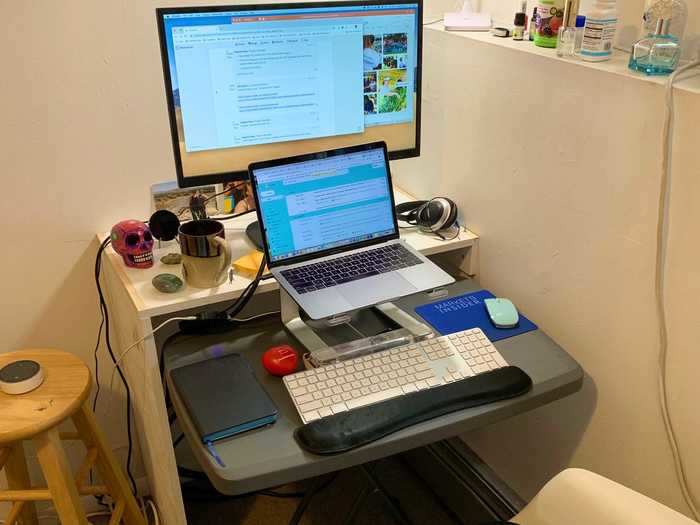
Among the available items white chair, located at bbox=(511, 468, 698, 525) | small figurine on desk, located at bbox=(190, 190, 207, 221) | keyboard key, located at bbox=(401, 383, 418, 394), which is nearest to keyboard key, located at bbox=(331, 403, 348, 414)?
keyboard key, located at bbox=(401, 383, 418, 394)

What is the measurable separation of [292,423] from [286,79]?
2.33ft

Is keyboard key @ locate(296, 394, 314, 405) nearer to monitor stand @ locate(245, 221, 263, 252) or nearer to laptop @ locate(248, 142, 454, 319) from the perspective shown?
laptop @ locate(248, 142, 454, 319)

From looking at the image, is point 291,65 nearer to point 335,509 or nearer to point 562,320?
point 562,320

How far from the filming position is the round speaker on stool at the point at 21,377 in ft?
4.67

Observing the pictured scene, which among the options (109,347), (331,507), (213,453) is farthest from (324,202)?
(331,507)

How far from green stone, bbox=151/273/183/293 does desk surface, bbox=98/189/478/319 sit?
10 millimetres

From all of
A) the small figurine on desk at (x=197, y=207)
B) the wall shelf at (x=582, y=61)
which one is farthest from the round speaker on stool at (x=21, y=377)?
the wall shelf at (x=582, y=61)

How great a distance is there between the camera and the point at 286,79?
57.5 inches

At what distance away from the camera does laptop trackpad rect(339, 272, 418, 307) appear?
1323mm

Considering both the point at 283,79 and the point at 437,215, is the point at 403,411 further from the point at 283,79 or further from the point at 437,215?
the point at 283,79

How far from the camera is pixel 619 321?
129 centimetres

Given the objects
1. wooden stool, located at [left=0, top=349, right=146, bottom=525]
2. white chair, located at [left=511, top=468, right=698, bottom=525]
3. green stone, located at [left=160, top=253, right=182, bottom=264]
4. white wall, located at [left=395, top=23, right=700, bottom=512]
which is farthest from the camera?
green stone, located at [left=160, top=253, right=182, bottom=264]

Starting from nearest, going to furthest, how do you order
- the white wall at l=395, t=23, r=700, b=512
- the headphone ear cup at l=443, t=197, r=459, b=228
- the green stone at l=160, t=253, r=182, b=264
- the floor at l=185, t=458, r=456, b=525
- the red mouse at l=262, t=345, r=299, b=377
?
the white wall at l=395, t=23, r=700, b=512, the red mouse at l=262, t=345, r=299, b=377, the green stone at l=160, t=253, r=182, b=264, the headphone ear cup at l=443, t=197, r=459, b=228, the floor at l=185, t=458, r=456, b=525

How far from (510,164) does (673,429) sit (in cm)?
59
